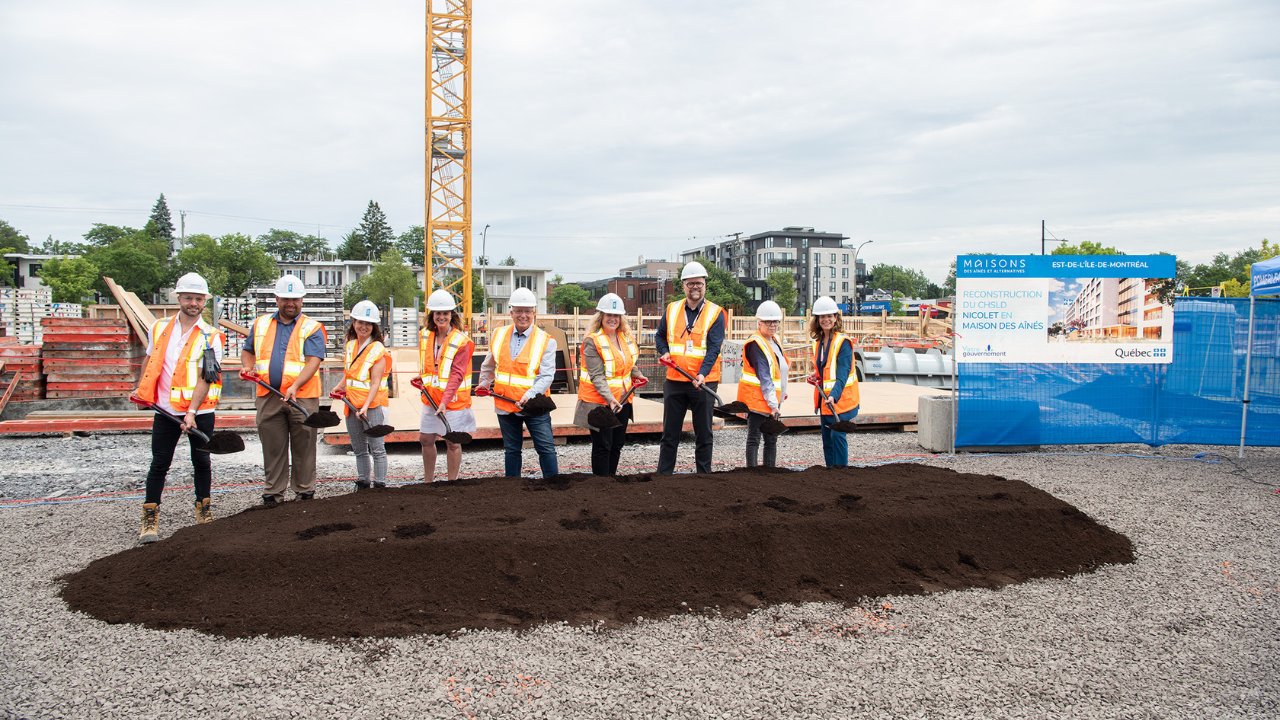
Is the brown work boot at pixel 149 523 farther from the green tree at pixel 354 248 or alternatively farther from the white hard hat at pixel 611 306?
the green tree at pixel 354 248

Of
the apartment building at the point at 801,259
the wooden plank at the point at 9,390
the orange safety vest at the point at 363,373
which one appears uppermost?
the apartment building at the point at 801,259

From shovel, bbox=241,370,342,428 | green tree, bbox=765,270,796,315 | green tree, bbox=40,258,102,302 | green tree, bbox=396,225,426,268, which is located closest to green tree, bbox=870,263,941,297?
green tree, bbox=765,270,796,315

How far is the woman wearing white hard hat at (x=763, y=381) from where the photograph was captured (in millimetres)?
6328

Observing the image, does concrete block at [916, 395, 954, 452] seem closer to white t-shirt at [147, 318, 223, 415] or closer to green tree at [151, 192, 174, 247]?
white t-shirt at [147, 318, 223, 415]

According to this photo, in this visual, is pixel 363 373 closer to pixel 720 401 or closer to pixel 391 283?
pixel 720 401

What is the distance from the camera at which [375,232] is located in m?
96.9

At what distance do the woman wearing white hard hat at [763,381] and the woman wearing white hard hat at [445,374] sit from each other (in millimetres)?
2261

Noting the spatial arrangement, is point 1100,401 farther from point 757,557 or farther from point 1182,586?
point 757,557

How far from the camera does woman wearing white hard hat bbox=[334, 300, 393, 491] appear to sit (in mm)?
5949

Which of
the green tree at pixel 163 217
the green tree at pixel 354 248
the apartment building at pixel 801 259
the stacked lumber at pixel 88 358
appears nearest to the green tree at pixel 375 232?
the green tree at pixel 354 248

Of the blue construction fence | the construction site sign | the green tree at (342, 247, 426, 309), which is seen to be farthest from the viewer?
the green tree at (342, 247, 426, 309)

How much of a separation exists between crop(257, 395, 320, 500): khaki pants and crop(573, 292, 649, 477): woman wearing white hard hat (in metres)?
1.99

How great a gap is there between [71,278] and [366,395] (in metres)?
57.2

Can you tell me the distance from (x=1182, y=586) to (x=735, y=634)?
2779 millimetres
